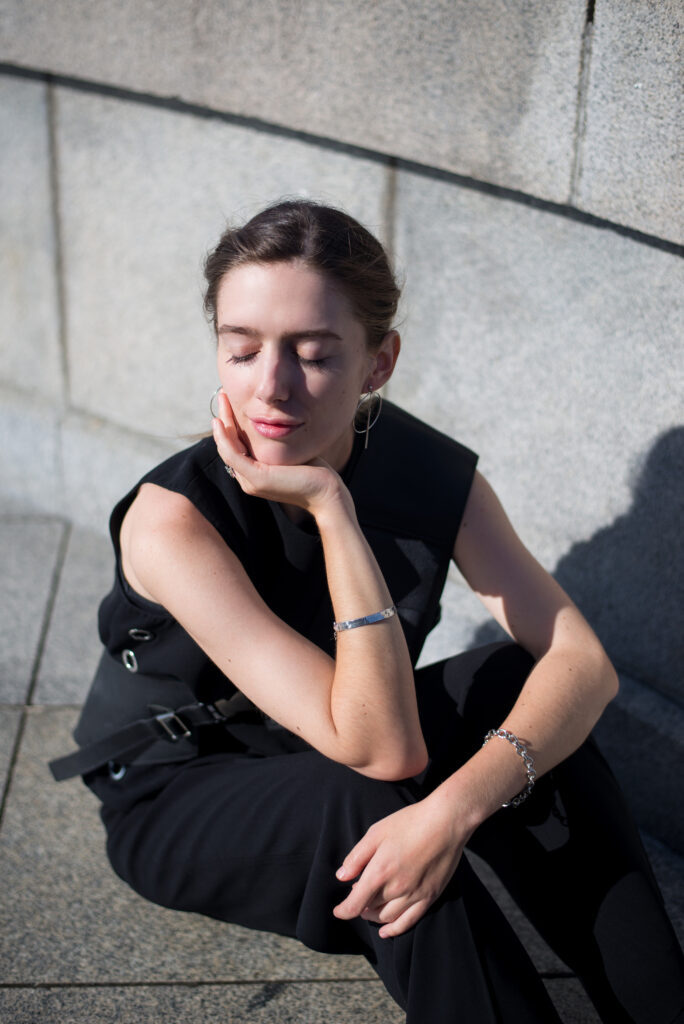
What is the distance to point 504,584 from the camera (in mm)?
2391

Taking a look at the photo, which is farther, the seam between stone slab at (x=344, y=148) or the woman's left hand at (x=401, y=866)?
the seam between stone slab at (x=344, y=148)

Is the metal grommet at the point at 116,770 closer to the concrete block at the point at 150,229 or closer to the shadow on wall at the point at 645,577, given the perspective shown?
the shadow on wall at the point at 645,577

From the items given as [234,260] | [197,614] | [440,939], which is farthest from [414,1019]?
[234,260]

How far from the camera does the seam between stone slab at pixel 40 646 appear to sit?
2867 millimetres

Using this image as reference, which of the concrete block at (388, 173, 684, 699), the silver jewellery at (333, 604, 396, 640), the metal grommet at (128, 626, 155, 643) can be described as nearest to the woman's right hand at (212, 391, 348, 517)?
the silver jewellery at (333, 604, 396, 640)

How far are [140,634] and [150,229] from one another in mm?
2142

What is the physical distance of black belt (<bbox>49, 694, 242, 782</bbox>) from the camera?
2236 millimetres

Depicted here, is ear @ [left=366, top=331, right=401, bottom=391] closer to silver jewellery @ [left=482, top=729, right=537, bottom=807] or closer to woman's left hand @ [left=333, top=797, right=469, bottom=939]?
silver jewellery @ [left=482, top=729, right=537, bottom=807]

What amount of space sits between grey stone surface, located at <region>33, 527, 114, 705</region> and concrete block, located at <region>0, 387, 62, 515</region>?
0.24m

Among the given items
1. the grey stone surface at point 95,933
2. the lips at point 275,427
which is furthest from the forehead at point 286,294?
the grey stone surface at point 95,933

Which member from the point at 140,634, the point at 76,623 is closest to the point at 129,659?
the point at 140,634

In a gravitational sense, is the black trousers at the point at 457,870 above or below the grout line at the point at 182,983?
above

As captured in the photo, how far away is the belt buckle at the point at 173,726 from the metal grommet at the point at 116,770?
173mm

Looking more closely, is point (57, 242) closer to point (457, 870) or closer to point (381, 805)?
point (381, 805)
